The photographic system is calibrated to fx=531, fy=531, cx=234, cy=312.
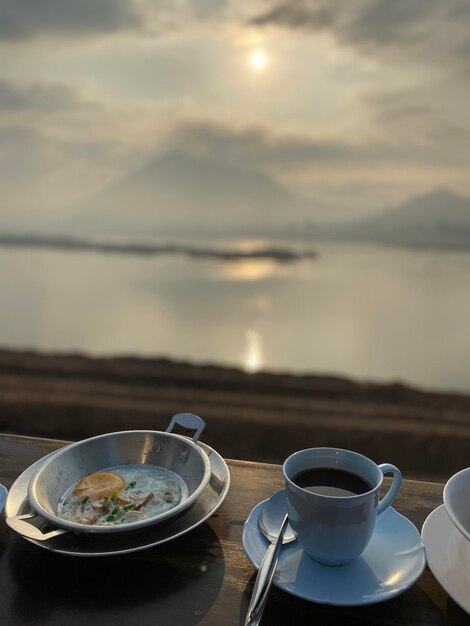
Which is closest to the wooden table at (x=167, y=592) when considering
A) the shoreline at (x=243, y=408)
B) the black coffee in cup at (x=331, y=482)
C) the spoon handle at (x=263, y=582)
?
the spoon handle at (x=263, y=582)

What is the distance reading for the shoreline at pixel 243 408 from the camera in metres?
2.85

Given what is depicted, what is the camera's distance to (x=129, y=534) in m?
0.70

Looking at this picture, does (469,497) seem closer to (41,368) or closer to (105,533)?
(105,533)

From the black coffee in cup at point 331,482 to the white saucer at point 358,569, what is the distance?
0.09m

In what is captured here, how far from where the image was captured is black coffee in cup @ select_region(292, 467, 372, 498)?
70 centimetres

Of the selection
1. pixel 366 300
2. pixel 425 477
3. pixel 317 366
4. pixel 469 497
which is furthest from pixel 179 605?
pixel 366 300

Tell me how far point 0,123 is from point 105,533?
723cm

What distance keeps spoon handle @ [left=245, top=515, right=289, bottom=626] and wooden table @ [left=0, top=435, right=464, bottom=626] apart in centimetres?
3

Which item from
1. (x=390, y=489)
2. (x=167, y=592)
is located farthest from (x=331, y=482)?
(x=167, y=592)

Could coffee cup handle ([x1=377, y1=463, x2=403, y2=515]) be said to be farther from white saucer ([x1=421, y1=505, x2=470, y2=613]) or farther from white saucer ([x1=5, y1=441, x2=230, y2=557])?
white saucer ([x1=5, y1=441, x2=230, y2=557])

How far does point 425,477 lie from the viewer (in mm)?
2557

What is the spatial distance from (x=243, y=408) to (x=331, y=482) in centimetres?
264

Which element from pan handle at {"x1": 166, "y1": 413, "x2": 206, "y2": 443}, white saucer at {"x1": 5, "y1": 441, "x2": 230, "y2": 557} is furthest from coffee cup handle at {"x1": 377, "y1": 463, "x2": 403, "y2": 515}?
pan handle at {"x1": 166, "y1": 413, "x2": 206, "y2": 443}

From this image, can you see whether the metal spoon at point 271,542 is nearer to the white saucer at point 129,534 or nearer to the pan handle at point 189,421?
the white saucer at point 129,534
